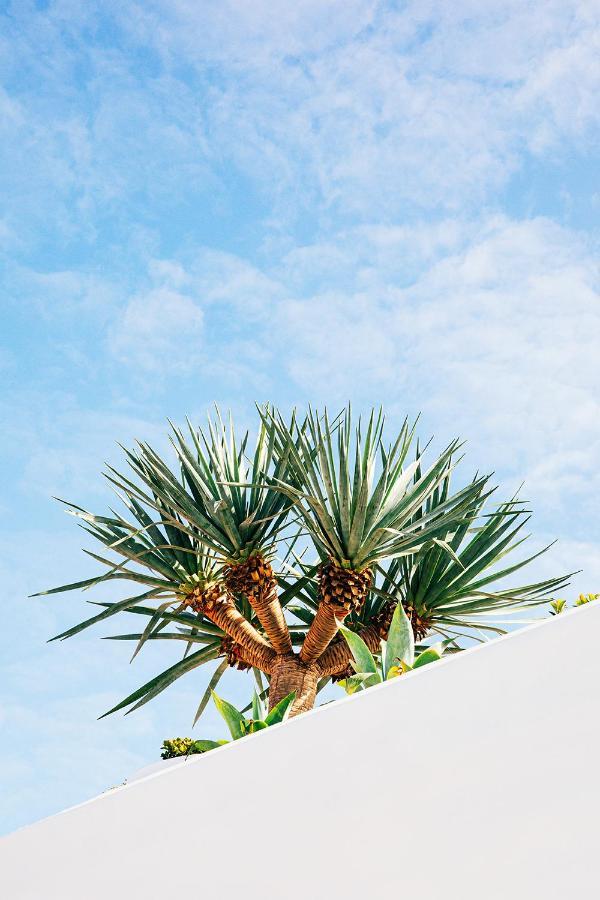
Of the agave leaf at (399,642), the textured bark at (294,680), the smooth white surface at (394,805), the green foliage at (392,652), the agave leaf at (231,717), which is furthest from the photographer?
the textured bark at (294,680)

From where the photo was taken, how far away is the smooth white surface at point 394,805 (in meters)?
0.67

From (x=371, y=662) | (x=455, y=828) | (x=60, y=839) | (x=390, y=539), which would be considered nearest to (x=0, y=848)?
(x=60, y=839)

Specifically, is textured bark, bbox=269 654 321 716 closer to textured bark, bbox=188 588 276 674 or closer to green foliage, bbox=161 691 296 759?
textured bark, bbox=188 588 276 674

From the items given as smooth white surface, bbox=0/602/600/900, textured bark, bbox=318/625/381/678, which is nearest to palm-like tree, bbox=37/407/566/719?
textured bark, bbox=318/625/381/678

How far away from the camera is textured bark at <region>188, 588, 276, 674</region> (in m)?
4.04

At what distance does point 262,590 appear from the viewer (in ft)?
12.7

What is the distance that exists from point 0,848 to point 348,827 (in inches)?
30.1

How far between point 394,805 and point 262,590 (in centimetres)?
310

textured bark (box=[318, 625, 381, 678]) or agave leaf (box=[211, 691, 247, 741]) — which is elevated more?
textured bark (box=[318, 625, 381, 678])

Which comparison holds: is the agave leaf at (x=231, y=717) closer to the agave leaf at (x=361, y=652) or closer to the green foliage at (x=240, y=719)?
the green foliage at (x=240, y=719)

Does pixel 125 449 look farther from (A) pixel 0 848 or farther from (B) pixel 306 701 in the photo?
(A) pixel 0 848

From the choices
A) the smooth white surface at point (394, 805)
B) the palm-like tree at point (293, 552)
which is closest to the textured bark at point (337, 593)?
the palm-like tree at point (293, 552)

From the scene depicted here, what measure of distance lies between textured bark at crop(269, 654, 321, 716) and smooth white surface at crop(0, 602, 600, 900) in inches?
105

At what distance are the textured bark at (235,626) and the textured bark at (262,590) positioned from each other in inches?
3.1
